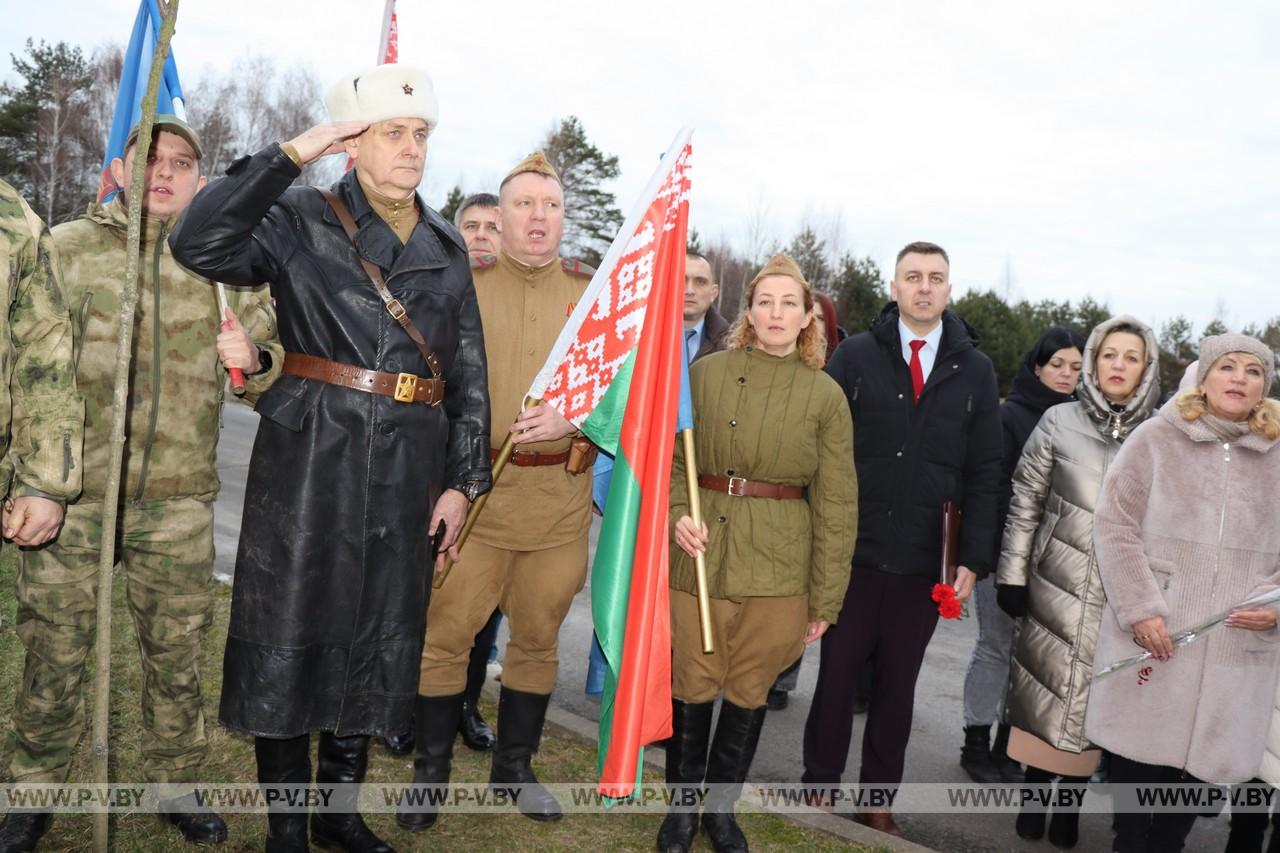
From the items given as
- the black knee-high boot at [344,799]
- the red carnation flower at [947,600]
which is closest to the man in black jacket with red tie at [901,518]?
the red carnation flower at [947,600]

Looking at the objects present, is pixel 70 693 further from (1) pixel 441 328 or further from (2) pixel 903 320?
(2) pixel 903 320

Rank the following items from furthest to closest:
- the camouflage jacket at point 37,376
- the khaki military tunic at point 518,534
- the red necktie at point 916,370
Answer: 1. the red necktie at point 916,370
2. the khaki military tunic at point 518,534
3. the camouflage jacket at point 37,376

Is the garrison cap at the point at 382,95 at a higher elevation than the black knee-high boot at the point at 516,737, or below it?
higher

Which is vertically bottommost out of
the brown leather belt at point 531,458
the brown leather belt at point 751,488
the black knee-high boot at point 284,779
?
the black knee-high boot at point 284,779

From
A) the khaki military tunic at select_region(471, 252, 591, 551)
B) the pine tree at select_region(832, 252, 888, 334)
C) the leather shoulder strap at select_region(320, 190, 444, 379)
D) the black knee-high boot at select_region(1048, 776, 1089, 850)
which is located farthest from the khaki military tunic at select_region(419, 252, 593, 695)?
the pine tree at select_region(832, 252, 888, 334)

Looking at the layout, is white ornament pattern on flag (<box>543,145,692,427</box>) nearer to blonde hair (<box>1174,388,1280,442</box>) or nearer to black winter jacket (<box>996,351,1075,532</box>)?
blonde hair (<box>1174,388,1280,442</box>)

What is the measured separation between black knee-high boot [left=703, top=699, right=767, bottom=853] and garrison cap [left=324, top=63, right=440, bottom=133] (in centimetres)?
253

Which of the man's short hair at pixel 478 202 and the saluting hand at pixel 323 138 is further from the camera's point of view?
the man's short hair at pixel 478 202

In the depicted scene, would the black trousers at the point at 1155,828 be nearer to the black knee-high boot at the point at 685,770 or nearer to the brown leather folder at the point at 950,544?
the brown leather folder at the point at 950,544

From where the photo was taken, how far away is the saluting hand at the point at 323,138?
3117mm

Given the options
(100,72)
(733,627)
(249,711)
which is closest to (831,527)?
(733,627)

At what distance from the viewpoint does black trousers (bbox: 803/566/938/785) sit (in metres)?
4.69

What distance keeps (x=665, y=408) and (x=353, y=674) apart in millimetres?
1413

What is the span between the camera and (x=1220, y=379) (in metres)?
4.29
